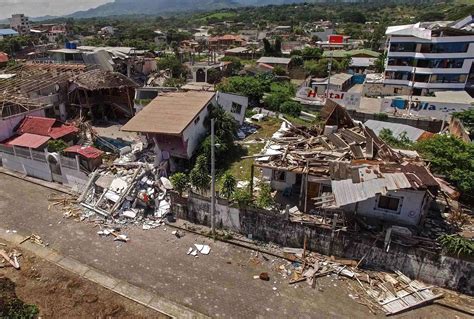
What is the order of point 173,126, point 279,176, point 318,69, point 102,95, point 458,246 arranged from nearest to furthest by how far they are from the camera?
point 458,246
point 279,176
point 173,126
point 102,95
point 318,69

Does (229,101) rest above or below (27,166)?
above

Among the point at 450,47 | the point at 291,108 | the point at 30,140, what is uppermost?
the point at 450,47

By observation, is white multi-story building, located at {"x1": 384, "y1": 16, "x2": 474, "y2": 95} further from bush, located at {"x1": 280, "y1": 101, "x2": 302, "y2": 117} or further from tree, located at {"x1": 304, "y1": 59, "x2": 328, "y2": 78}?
bush, located at {"x1": 280, "y1": 101, "x2": 302, "y2": 117}

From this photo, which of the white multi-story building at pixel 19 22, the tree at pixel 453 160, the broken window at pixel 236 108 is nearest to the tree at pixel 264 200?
the tree at pixel 453 160

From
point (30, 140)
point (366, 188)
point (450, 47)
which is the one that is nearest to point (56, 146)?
point (30, 140)

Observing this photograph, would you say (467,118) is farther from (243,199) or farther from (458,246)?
(243,199)

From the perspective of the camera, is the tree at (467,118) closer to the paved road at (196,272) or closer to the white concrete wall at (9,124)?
the paved road at (196,272)
